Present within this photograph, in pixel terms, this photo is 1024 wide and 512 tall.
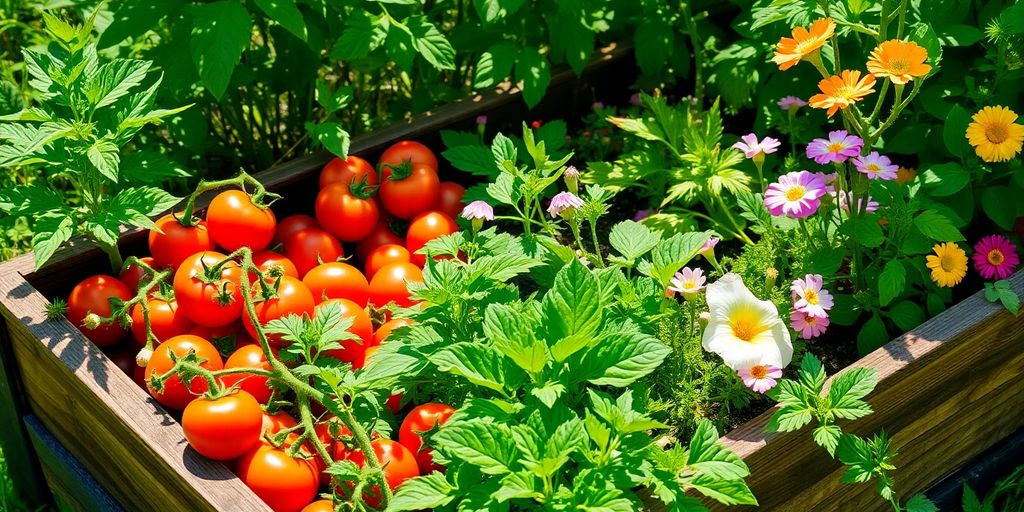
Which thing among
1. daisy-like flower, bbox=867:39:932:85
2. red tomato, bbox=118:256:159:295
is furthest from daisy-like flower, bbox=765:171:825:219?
red tomato, bbox=118:256:159:295

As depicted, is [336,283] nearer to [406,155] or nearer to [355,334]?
[355,334]

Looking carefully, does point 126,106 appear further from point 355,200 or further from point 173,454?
point 173,454

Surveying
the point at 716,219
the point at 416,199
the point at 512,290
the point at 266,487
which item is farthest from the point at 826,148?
the point at 266,487

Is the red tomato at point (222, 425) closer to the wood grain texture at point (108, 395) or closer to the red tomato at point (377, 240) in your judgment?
the wood grain texture at point (108, 395)

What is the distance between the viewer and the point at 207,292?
213 cm

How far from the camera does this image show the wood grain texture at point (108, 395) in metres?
1.94

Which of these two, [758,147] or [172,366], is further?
[758,147]

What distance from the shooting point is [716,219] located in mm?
2590

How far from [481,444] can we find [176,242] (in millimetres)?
975

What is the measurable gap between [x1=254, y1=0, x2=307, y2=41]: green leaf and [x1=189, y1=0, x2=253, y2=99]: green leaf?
0.17 ft

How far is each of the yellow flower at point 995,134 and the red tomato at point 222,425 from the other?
155cm

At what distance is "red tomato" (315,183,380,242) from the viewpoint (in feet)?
8.13

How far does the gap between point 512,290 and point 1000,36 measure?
1.18m

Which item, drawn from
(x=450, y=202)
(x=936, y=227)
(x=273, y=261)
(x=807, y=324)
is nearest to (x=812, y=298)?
(x=807, y=324)
